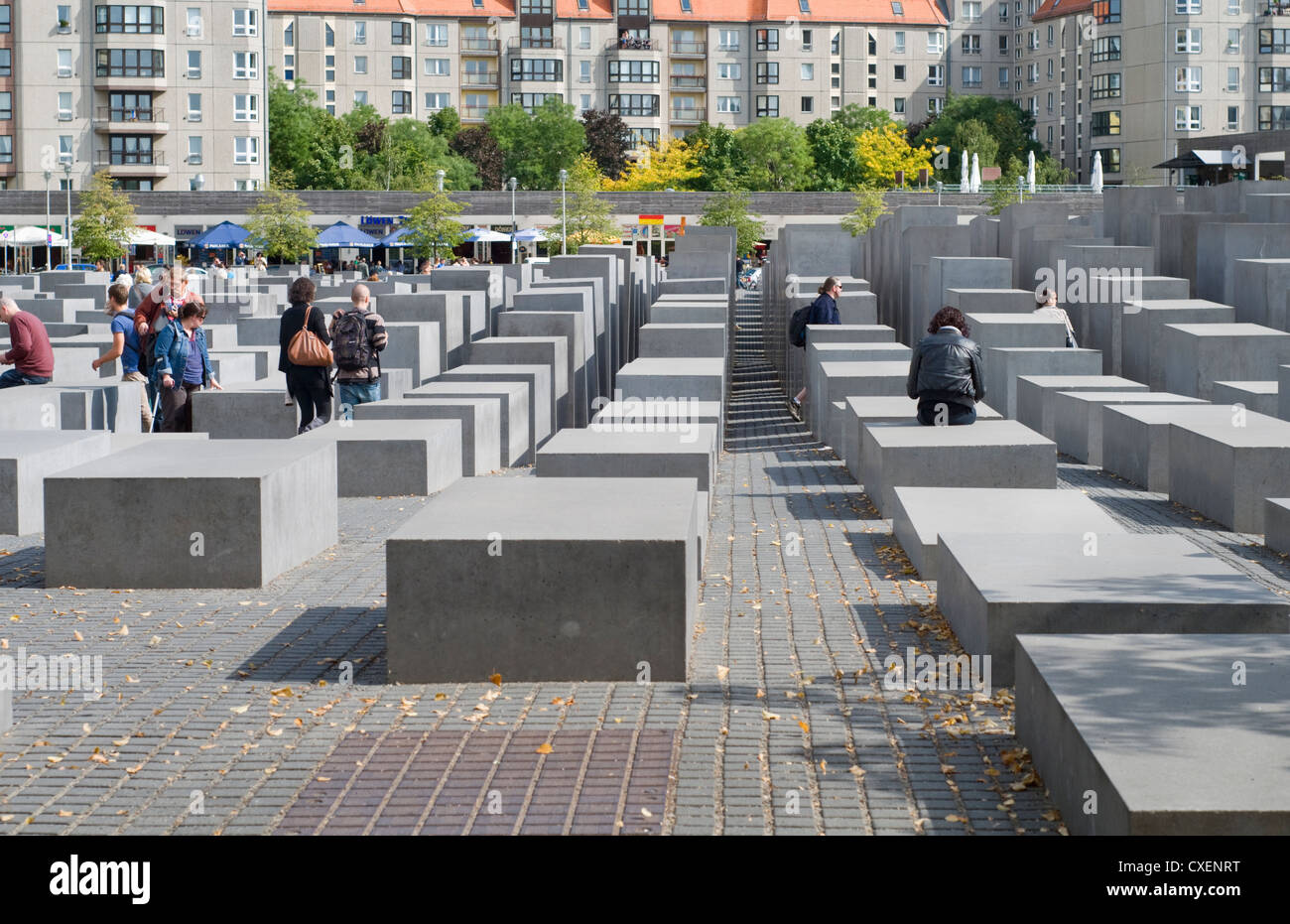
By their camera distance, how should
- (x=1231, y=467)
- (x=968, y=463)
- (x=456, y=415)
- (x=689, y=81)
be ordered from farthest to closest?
(x=689, y=81) < (x=456, y=415) < (x=968, y=463) < (x=1231, y=467)

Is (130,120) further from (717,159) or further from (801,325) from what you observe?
(801,325)

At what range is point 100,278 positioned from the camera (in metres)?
42.0

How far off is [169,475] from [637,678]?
369 centimetres

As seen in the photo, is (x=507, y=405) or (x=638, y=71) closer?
(x=507, y=405)

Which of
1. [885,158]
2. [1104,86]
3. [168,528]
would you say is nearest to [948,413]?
[168,528]

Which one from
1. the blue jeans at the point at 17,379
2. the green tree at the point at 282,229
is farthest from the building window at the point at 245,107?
the blue jeans at the point at 17,379

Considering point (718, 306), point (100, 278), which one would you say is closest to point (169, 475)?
point (718, 306)

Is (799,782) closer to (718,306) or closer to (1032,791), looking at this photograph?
(1032,791)

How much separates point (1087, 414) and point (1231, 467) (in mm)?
4786

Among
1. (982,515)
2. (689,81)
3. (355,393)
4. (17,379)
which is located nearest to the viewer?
(982,515)

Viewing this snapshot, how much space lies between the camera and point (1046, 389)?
1950 centimetres

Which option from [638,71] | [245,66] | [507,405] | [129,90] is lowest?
[507,405]

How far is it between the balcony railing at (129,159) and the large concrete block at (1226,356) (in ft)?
276
